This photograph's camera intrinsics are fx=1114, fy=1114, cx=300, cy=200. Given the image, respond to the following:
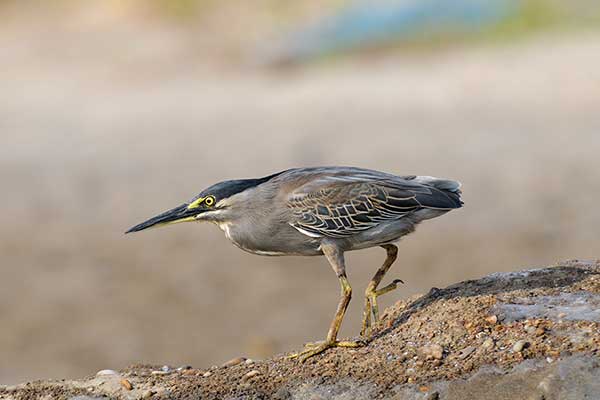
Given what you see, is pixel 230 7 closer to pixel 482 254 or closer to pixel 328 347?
pixel 482 254

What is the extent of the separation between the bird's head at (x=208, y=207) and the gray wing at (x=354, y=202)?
37cm

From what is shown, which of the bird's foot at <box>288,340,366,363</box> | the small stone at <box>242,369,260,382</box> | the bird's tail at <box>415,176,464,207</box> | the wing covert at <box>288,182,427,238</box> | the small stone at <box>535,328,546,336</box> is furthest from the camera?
the bird's tail at <box>415,176,464,207</box>

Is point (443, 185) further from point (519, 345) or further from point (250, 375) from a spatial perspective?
point (250, 375)

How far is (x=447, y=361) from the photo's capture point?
18.5 ft

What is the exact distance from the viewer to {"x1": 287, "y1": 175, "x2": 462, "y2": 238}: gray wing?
21.5 feet

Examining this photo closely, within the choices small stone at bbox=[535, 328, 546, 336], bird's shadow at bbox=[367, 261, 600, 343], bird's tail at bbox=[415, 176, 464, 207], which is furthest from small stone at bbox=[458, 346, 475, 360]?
bird's tail at bbox=[415, 176, 464, 207]

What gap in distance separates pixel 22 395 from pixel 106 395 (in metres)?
0.50

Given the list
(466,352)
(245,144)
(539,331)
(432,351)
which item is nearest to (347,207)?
(432,351)

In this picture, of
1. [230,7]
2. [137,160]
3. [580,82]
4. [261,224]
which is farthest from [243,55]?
[261,224]

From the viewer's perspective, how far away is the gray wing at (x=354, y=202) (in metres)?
6.56

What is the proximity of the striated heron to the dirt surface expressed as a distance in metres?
0.48

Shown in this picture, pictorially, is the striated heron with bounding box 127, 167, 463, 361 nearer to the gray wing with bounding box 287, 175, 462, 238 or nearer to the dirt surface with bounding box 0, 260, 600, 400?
the gray wing with bounding box 287, 175, 462, 238

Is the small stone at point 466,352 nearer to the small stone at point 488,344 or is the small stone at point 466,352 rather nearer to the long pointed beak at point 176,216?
the small stone at point 488,344

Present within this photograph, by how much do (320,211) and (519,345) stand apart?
1526mm
